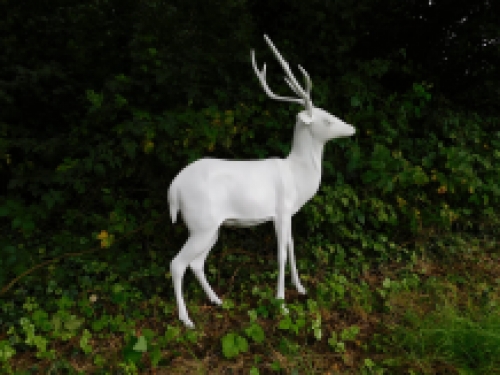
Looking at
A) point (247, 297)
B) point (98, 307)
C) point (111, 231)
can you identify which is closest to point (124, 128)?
point (111, 231)

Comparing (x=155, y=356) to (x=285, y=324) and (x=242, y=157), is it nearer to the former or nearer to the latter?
(x=285, y=324)

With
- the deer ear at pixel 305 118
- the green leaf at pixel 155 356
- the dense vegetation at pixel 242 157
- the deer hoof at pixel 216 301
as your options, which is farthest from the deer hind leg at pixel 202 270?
the deer ear at pixel 305 118

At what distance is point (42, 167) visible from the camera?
349cm

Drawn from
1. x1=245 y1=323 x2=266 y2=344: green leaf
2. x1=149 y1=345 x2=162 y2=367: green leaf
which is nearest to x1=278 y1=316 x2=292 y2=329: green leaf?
x1=245 y1=323 x2=266 y2=344: green leaf

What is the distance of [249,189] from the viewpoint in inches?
86.7

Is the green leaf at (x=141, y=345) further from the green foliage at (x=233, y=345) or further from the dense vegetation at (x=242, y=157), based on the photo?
the green foliage at (x=233, y=345)

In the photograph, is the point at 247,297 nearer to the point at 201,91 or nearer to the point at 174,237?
the point at 174,237

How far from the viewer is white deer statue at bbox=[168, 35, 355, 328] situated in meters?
2.13

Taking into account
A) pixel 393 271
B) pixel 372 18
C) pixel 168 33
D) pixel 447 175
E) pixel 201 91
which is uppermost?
pixel 372 18

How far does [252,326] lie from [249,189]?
0.85m

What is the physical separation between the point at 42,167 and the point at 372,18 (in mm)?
4116

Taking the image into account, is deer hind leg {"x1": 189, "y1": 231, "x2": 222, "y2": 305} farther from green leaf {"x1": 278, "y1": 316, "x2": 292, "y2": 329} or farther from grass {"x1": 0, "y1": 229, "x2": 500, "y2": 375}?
green leaf {"x1": 278, "y1": 316, "x2": 292, "y2": 329}

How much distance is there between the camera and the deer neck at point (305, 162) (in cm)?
236

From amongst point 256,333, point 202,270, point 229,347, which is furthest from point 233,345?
point 202,270
